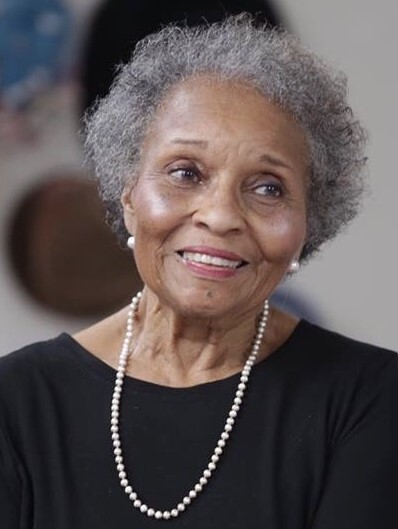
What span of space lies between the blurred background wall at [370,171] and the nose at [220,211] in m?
1.50

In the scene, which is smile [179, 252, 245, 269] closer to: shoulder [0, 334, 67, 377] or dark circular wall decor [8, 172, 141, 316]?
shoulder [0, 334, 67, 377]

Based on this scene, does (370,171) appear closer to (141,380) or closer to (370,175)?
(370,175)

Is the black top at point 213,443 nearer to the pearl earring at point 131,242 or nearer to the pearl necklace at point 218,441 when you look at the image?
the pearl necklace at point 218,441

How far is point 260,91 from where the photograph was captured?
183 cm

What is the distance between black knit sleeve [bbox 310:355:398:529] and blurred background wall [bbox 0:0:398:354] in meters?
1.44

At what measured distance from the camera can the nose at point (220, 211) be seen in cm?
176

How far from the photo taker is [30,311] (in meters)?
3.36

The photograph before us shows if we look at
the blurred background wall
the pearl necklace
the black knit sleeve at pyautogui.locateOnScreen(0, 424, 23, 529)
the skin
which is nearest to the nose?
the skin

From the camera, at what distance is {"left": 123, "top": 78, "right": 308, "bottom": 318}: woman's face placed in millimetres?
1781

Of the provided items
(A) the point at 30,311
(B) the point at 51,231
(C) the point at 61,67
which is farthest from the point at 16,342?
(C) the point at 61,67

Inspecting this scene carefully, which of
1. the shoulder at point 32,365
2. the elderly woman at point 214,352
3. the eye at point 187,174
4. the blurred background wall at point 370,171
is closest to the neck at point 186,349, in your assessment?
the elderly woman at point 214,352

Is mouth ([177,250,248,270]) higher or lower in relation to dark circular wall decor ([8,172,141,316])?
lower

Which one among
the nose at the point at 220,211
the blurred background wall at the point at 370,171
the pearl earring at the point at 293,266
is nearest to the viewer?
the nose at the point at 220,211

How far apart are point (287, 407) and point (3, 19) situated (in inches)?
67.9
